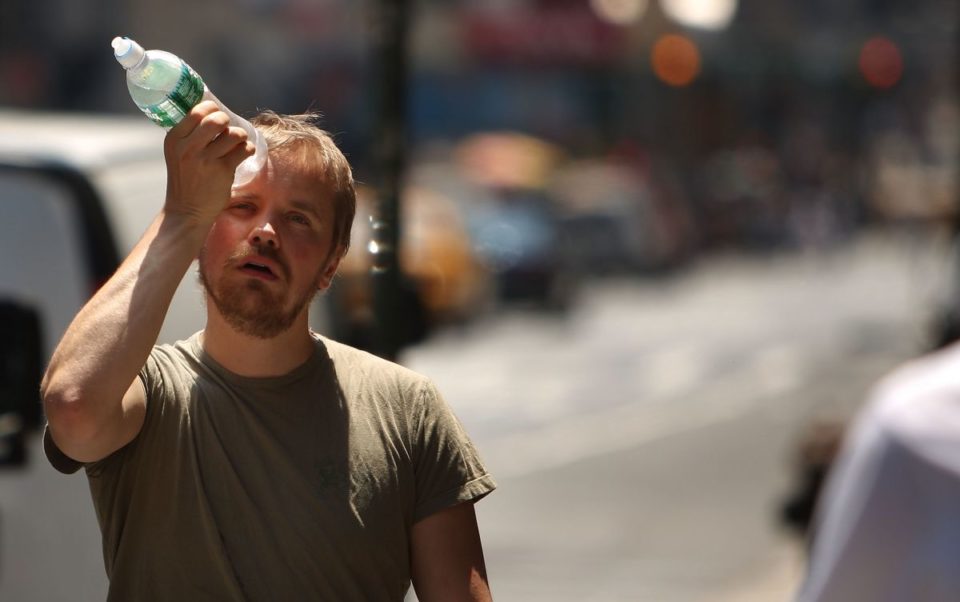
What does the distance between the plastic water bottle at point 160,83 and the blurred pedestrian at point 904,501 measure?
3.49 ft

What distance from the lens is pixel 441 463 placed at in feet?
9.43

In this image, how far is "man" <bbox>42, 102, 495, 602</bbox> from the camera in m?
2.62

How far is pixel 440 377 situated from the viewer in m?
19.8

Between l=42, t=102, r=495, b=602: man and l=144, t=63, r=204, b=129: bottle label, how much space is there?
1.8 inches

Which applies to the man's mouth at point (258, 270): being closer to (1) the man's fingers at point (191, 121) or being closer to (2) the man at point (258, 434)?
(2) the man at point (258, 434)

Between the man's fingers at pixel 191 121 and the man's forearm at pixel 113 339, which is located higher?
the man's fingers at pixel 191 121

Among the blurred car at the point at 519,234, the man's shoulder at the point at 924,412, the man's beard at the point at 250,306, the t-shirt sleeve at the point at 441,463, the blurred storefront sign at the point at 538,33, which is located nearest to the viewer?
the man's shoulder at the point at 924,412

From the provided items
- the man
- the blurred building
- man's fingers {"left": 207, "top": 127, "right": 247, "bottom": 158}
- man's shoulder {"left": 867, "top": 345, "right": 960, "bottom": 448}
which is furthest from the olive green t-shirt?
the blurred building

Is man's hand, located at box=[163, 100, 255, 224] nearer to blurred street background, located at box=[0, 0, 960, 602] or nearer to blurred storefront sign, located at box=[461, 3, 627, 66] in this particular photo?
blurred street background, located at box=[0, 0, 960, 602]

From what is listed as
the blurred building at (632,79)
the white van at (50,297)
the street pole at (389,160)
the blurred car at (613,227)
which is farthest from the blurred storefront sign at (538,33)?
the white van at (50,297)

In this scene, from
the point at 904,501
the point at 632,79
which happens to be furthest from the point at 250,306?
the point at 632,79

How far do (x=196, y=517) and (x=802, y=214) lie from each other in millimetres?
39498

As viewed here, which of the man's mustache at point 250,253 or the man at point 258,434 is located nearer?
the man at point 258,434

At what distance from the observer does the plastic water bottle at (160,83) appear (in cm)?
263
